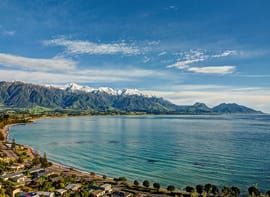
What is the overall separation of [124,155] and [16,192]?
40626mm

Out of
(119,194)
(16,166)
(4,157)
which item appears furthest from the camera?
(4,157)

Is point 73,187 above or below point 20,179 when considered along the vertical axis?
below

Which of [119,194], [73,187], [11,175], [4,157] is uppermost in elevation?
[4,157]

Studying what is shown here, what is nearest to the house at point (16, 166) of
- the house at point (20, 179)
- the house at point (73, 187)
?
the house at point (20, 179)

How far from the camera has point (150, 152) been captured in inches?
3292

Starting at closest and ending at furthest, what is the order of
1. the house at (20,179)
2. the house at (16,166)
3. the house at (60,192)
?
the house at (60,192)
the house at (20,179)
the house at (16,166)

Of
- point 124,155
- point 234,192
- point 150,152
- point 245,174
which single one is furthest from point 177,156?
point 234,192

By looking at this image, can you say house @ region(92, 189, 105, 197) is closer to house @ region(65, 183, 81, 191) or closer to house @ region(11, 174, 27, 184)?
house @ region(65, 183, 81, 191)

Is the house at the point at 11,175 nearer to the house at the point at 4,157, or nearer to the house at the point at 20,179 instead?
the house at the point at 20,179

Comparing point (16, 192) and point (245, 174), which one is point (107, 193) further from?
point (245, 174)

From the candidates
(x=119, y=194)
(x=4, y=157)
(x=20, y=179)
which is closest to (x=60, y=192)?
(x=119, y=194)

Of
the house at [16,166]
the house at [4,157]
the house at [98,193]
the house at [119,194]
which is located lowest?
the house at [119,194]

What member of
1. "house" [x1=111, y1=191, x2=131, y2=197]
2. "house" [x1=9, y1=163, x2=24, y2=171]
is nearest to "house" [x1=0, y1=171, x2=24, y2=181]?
"house" [x1=9, y1=163, x2=24, y2=171]

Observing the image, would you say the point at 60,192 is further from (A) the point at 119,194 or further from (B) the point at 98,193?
(A) the point at 119,194
